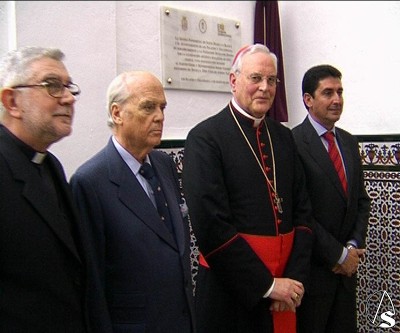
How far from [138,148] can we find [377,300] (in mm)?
2253

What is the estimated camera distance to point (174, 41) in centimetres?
366

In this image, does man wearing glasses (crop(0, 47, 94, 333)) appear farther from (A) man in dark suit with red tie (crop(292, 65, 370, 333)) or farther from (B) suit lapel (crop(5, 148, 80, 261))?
(A) man in dark suit with red tie (crop(292, 65, 370, 333))

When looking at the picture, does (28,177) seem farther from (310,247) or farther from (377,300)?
(377,300)

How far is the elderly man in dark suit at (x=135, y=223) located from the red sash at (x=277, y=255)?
375 millimetres

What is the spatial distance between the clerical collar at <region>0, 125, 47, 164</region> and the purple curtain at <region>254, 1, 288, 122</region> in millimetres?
2877

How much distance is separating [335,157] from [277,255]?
2.56ft

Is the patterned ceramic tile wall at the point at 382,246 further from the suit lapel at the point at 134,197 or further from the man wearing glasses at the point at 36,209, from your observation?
the man wearing glasses at the point at 36,209

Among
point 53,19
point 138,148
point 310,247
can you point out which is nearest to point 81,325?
point 138,148

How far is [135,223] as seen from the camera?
1.70 meters

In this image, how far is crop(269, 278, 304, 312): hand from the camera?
198 cm

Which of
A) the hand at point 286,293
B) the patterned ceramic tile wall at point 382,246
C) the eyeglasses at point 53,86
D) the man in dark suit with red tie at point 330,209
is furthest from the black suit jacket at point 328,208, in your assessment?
the eyeglasses at point 53,86

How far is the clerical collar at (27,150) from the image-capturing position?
4.83ft

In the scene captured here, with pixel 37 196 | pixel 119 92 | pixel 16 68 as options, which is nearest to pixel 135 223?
pixel 37 196

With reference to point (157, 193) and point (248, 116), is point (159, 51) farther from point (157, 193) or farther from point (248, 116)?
point (157, 193)
